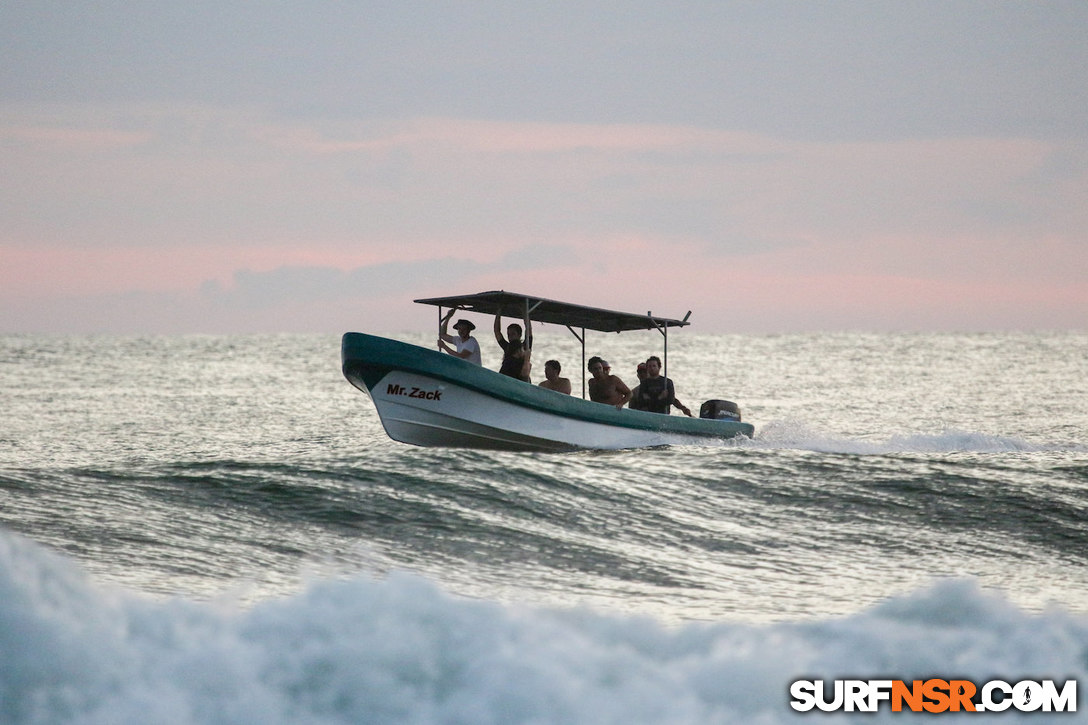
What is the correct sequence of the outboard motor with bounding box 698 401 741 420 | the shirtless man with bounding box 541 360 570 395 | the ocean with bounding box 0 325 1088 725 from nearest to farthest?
the ocean with bounding box 0 325 1088 725, the shirtless man with bounding box 541 360 570 395, the outboard motor with bounding box 698 401 741 420

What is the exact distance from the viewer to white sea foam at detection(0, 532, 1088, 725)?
4.77 m

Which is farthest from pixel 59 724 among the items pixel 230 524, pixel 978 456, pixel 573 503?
pixel 978 456

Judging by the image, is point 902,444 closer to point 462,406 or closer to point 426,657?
point 462,406

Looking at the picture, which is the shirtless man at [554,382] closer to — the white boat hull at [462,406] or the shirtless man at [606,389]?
the white boat hull at [462,406]

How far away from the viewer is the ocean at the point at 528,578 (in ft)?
16.0

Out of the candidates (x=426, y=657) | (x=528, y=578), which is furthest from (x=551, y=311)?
(x=426, y=657)

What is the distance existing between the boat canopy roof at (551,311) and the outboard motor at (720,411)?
1.80 metres

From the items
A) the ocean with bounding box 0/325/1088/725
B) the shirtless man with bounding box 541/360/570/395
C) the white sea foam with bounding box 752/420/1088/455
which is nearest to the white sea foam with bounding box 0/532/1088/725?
the ocean with bounding box 0/325/1088/725

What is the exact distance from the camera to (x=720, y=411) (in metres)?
17.2

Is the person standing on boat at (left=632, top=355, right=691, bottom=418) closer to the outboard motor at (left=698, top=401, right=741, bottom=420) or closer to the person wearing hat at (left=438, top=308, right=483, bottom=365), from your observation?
the outboard motor at (left=698, top=401, right=741, bottom=420)

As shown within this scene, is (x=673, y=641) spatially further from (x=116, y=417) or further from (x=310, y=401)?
(x=310, y=401)

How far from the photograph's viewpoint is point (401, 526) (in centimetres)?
990

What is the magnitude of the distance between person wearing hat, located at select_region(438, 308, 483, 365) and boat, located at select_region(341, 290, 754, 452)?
13.0 inches

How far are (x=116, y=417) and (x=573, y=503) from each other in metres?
18.5
